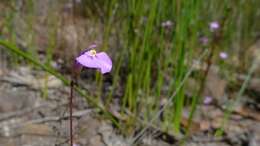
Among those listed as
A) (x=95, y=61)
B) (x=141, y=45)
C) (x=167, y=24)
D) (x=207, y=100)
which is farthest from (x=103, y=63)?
(x=207, y=100)

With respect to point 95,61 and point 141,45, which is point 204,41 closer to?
point 141,45

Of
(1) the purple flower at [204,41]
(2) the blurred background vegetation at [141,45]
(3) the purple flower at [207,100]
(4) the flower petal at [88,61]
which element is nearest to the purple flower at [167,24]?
(2) the blurred background vegetation at [141,45]

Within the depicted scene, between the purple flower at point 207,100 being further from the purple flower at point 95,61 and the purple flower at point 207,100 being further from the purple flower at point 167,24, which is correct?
the purple flower at point 95,61

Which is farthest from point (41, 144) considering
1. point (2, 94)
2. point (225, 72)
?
point (225, 72)

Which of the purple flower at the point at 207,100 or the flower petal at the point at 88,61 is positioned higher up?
the flower petal at the point at 88,61

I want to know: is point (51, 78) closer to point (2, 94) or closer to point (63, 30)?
point (2, 94)

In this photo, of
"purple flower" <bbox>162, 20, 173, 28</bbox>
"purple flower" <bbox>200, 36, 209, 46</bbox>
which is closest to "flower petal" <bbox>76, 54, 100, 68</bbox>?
"purple flower" <bbox>162, 20, 173, 28</bbox>
